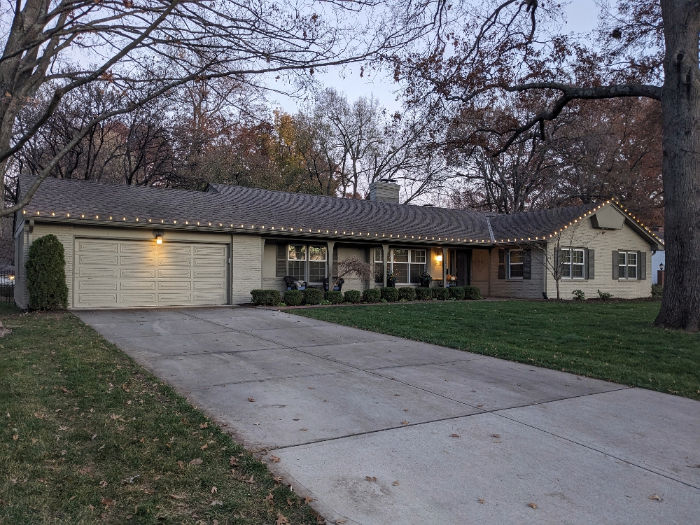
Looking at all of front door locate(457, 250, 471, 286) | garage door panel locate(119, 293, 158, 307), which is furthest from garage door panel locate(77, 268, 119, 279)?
front door locate(457, 250, 471, 286)

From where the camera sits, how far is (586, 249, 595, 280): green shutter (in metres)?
20.8

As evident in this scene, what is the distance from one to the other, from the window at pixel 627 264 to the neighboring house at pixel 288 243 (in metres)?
0.07

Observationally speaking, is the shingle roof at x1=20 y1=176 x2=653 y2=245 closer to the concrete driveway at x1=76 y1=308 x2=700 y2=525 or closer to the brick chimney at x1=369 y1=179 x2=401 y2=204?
the brick chimney at x1=369 y1=179 x2=401 y2=204

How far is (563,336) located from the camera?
10141mm

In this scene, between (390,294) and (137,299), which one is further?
(390,294)

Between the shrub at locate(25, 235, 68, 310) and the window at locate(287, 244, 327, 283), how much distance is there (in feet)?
24.1

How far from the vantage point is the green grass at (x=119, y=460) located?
292 cm


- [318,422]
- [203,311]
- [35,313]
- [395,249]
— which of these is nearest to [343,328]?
[203,311]

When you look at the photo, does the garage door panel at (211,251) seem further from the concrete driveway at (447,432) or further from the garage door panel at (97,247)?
the concrete driveway at (447,432)

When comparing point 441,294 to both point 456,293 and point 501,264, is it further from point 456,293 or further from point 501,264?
point 501,264

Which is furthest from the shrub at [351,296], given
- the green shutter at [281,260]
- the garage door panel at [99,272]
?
the garage door panel at [99,272]

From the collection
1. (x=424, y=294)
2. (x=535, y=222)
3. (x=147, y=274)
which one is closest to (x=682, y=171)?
(x=424, y=294)

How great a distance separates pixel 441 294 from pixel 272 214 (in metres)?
7.14

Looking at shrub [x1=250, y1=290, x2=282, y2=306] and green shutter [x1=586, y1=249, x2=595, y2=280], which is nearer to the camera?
shrub [x1=250, y1=290, x2=282, y2=306]
